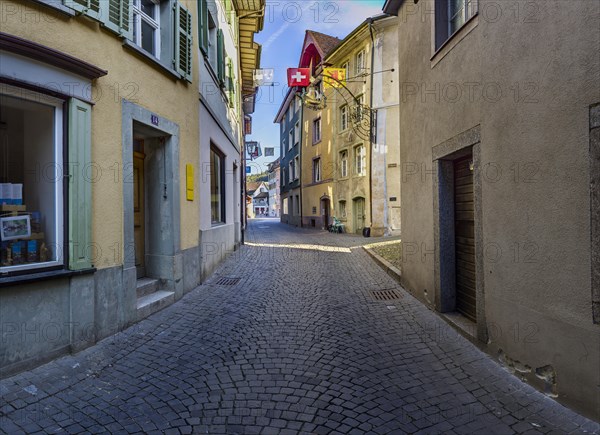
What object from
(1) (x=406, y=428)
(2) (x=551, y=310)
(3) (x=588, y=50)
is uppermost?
(3) (x=588, y=50)

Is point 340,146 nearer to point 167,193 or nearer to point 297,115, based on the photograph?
point 297,115

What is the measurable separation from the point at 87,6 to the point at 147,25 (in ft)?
6.81

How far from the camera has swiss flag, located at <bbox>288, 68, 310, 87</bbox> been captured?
1709cm

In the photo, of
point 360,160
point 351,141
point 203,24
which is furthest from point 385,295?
point 351,141

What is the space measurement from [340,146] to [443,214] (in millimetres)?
15945

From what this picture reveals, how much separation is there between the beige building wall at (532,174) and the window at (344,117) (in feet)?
50.9

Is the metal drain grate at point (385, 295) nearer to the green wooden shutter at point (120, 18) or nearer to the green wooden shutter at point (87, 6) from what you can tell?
the green wooden shutter at point (120, 18)

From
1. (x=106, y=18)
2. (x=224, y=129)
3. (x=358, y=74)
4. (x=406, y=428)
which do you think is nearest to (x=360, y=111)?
A: (x=358, y=74)

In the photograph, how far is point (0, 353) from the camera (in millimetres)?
3480

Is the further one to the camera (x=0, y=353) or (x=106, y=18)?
(x=106, y=18)

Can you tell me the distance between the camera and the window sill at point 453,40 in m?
4.43

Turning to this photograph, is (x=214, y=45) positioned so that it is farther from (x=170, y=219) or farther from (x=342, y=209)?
(x=342, y=209)

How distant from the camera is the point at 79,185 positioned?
4.27m

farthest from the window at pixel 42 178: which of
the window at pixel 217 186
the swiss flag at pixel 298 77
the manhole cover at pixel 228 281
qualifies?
the swiss flag at pixel 298 77
